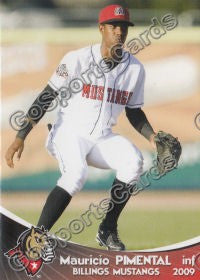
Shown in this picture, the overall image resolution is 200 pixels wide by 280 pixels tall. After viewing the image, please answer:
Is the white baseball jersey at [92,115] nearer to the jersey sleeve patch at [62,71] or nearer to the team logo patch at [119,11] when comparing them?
the jersey sleeve patch at [62,71]

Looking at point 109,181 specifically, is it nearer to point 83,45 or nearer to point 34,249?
point 34,249

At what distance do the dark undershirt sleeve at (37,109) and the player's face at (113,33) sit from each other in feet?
1.53

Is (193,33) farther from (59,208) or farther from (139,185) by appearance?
(59,208)

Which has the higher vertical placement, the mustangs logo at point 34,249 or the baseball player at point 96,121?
the baseball player at point 96,121

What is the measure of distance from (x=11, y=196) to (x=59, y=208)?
0.32 m

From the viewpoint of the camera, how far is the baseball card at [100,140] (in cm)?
496

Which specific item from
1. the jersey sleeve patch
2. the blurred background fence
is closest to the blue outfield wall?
the blurred background fence

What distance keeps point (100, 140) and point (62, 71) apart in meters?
0.50

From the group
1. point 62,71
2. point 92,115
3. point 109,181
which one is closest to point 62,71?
point 62,71

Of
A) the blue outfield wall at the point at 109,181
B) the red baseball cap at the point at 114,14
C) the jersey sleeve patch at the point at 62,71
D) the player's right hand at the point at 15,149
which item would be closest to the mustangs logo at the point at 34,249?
the blue outfield wall at the point at 109,181

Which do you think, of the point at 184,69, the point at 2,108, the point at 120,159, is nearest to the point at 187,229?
the point at 120,159

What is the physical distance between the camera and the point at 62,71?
502cm

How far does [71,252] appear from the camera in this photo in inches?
203

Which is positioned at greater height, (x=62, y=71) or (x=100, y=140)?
(x=62, y=71)
